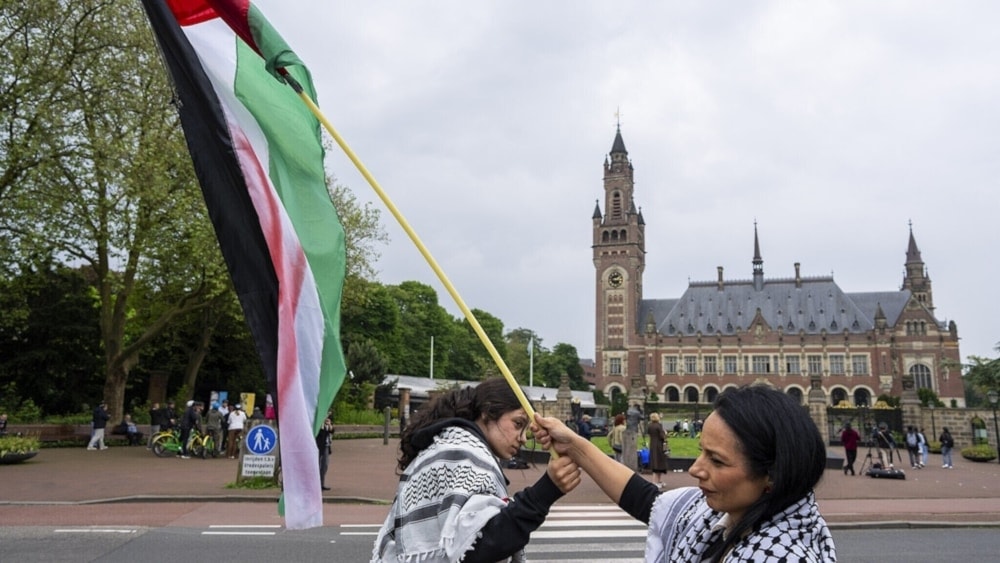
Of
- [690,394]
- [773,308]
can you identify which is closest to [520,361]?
[690,394]

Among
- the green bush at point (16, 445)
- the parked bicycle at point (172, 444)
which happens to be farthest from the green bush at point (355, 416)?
the green bush at point (16, 445)

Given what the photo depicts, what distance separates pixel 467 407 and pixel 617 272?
92489 mm

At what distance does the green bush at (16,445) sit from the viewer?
19125 mm

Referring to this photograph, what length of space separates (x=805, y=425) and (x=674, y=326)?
9406 cm

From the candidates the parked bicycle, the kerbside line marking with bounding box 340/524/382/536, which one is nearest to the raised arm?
the kerbside line marking with bounding box 340/524/382/536

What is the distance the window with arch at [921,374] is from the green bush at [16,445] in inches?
3390

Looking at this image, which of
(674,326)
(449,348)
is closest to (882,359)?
(674,326)

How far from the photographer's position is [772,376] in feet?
295

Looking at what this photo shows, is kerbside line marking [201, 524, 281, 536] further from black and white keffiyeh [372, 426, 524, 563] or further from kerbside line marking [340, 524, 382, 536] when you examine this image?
black and white keffiyeh [372, 426, 524, 563]

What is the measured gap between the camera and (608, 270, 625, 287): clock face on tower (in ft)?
308

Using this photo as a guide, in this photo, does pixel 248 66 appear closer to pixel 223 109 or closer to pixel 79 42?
pixel 223 109

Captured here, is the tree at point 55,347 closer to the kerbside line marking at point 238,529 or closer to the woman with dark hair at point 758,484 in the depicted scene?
the kerbside line marking at point 238,529

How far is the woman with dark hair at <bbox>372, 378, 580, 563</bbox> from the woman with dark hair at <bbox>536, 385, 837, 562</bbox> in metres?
0.53

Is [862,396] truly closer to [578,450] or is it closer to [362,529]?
[362,529]
